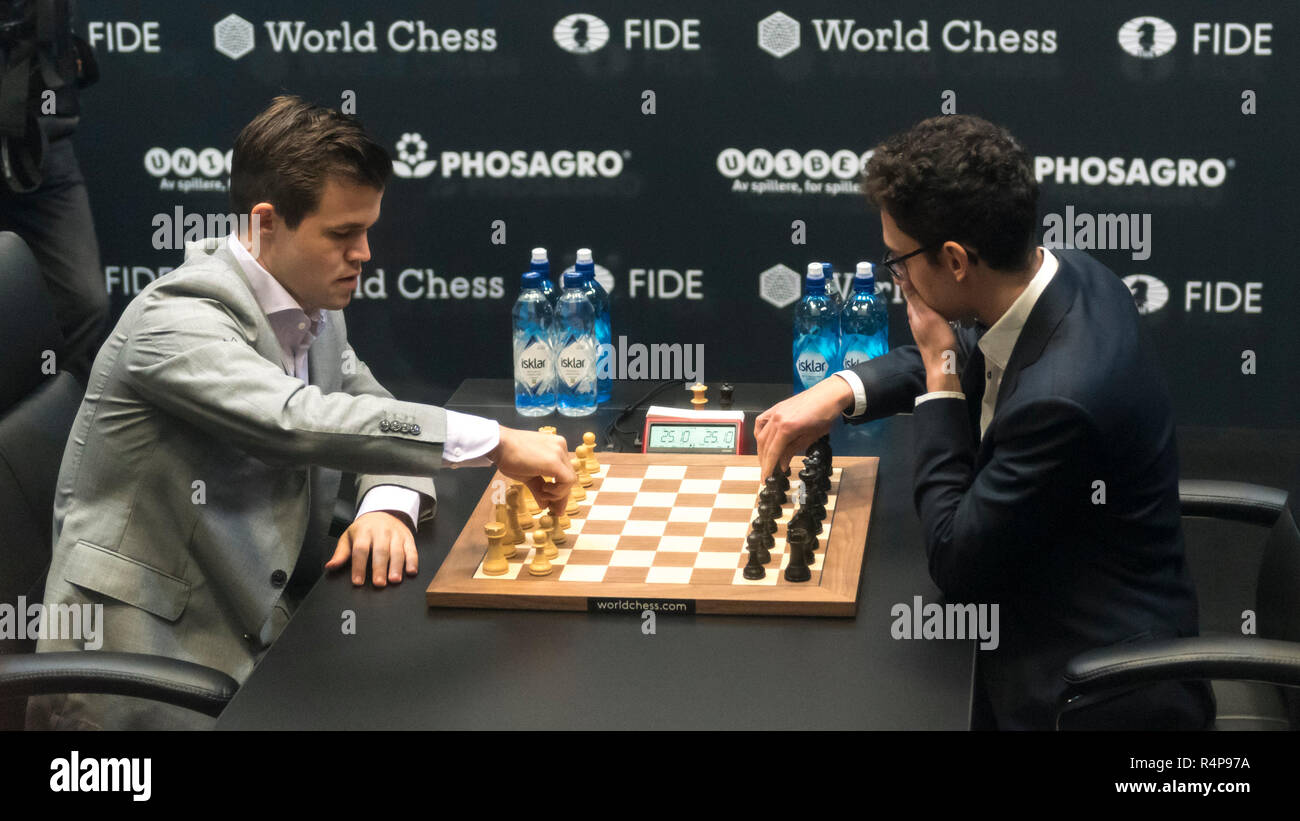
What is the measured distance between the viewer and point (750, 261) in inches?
170

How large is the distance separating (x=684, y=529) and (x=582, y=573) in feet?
0.70

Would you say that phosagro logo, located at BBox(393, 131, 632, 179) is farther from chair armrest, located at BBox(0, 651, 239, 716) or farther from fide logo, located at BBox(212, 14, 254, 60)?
chair armrest, located at BBox(0, 651, 239, 716)

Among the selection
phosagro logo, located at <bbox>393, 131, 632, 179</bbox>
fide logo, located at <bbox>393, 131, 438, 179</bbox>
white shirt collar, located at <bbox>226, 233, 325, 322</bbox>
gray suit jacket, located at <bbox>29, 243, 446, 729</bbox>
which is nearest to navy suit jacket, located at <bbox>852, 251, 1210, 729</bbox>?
gray suit jacket, located at <bbox>29, 243, 446, 729</bbox>

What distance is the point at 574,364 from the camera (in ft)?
9.37

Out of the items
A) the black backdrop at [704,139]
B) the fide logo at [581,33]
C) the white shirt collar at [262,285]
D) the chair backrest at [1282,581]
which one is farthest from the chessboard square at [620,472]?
the fide logo at [581,33]

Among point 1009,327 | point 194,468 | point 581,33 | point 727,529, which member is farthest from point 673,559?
point 581,33

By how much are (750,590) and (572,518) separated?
0.38 m

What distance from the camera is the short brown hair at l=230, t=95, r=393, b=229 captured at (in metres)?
2.22

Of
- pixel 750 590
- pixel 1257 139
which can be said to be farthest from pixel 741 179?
pixel 750 590

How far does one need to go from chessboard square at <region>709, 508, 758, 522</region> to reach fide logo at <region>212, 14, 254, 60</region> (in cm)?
258

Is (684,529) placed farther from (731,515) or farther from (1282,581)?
(1282,581)
